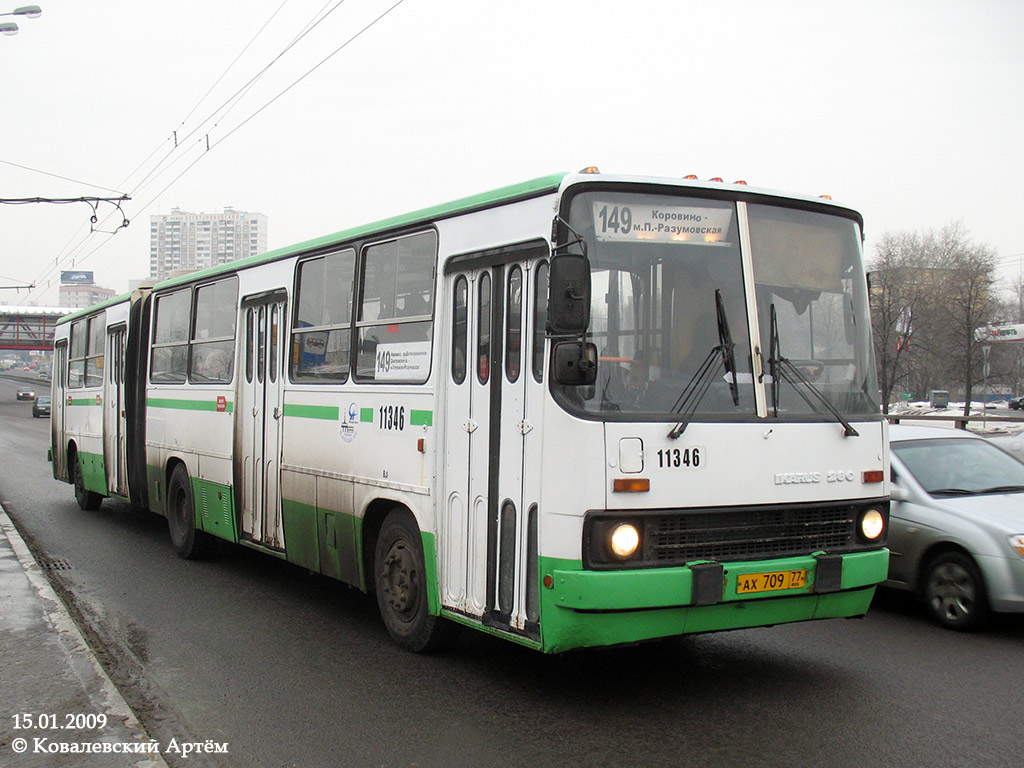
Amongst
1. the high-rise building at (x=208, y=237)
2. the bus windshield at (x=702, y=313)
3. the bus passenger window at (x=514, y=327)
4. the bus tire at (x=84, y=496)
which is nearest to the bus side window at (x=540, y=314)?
the bus passenger window at (x=514, y=327)

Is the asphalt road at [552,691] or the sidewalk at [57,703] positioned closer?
the sidewalk at [57,703]

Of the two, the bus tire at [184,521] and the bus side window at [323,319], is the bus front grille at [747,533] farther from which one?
the bus tire at [184,521]

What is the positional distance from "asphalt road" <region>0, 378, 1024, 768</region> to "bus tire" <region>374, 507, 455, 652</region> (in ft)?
0.51

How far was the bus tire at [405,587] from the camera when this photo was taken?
6.87 m

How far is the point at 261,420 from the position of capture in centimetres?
958

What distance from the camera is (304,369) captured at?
28.8 ft

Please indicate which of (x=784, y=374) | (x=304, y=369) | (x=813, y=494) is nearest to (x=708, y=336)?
(x=784, y=374)

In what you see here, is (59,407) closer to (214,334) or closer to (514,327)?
(214,334)

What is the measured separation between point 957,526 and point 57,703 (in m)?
6.29

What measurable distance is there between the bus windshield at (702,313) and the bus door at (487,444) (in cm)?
55

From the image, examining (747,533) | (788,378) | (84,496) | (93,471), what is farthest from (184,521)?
(788,378)

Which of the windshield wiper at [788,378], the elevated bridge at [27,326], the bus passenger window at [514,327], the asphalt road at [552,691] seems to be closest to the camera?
the asphalt road at [552,691]

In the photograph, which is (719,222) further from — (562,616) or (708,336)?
(562,616)

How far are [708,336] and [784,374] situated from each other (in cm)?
55
